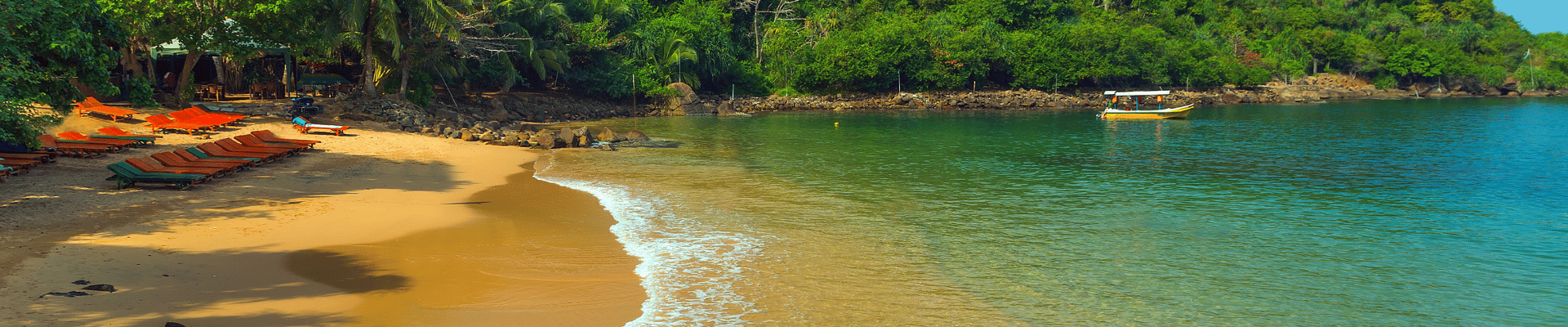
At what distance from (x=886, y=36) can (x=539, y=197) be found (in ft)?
176

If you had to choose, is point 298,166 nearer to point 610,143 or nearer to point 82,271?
point 82,271

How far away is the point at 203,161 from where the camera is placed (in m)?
16.0

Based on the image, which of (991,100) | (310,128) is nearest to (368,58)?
(310,128)

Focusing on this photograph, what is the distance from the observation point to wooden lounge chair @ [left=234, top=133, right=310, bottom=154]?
1919cm

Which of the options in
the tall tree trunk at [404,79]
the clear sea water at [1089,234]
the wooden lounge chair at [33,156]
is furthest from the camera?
the tall tree trunk at [404,79]

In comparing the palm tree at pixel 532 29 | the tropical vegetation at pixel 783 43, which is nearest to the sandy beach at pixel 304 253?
the tropical vegetation at pixel 783 43

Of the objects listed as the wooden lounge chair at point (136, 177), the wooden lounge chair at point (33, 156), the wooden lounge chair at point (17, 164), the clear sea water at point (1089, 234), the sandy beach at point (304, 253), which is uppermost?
the wooden lounge chair at point (33, 156)

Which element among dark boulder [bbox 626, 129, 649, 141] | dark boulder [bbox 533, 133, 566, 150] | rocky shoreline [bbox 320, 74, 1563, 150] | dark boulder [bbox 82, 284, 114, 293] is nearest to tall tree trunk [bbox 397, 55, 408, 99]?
rocky shoreline [bbox 320, 74, 1563, 150]

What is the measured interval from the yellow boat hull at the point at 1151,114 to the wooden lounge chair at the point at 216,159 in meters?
43.5

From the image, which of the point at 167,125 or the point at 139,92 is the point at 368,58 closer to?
the point at 167,125

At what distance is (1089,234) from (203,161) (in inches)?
608

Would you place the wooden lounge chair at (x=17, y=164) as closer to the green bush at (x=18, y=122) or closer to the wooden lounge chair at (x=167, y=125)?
the green bush at (x=18, y=122)

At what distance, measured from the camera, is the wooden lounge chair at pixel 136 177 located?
13711 millimetres

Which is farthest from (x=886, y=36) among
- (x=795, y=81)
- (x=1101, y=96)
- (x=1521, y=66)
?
(x=1521, y=66)
